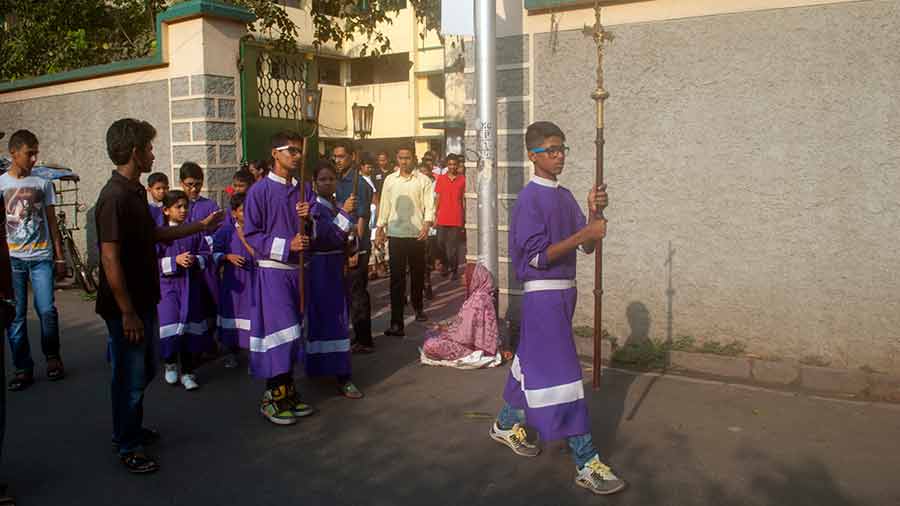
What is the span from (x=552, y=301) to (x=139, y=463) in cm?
255

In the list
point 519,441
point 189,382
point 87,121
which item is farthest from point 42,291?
point 87,121

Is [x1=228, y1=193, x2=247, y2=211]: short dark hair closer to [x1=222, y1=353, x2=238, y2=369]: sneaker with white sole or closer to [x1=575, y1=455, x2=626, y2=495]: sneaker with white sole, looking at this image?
[x1=222, y1=353, x2=238, y2=369]: sneaker with white sole

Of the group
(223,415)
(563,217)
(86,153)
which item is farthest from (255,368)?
(86,153)

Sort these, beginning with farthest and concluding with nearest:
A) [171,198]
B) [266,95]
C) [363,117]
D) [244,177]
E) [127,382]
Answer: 1. [363,117]
2. [266,95]
3. [244,177]
4. [171,198]
5. [127,382]

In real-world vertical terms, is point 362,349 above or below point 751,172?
below

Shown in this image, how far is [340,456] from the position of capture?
16.3ft

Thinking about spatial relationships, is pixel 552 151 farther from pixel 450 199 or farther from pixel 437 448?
pixel 450 199

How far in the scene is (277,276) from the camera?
18.5ft

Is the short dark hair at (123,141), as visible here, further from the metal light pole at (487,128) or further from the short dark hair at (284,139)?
the metal light pole at (487,128)

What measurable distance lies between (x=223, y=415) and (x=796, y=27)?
203 inches

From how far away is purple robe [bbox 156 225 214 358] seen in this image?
655cm

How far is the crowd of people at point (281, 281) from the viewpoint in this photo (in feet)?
14.8

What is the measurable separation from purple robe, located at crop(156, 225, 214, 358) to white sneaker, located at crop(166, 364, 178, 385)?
12 centimetres

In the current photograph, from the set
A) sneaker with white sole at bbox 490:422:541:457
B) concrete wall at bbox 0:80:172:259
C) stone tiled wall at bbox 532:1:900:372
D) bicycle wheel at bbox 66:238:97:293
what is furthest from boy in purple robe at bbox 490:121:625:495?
bicycle wheel at bbox 66:238:97:293
